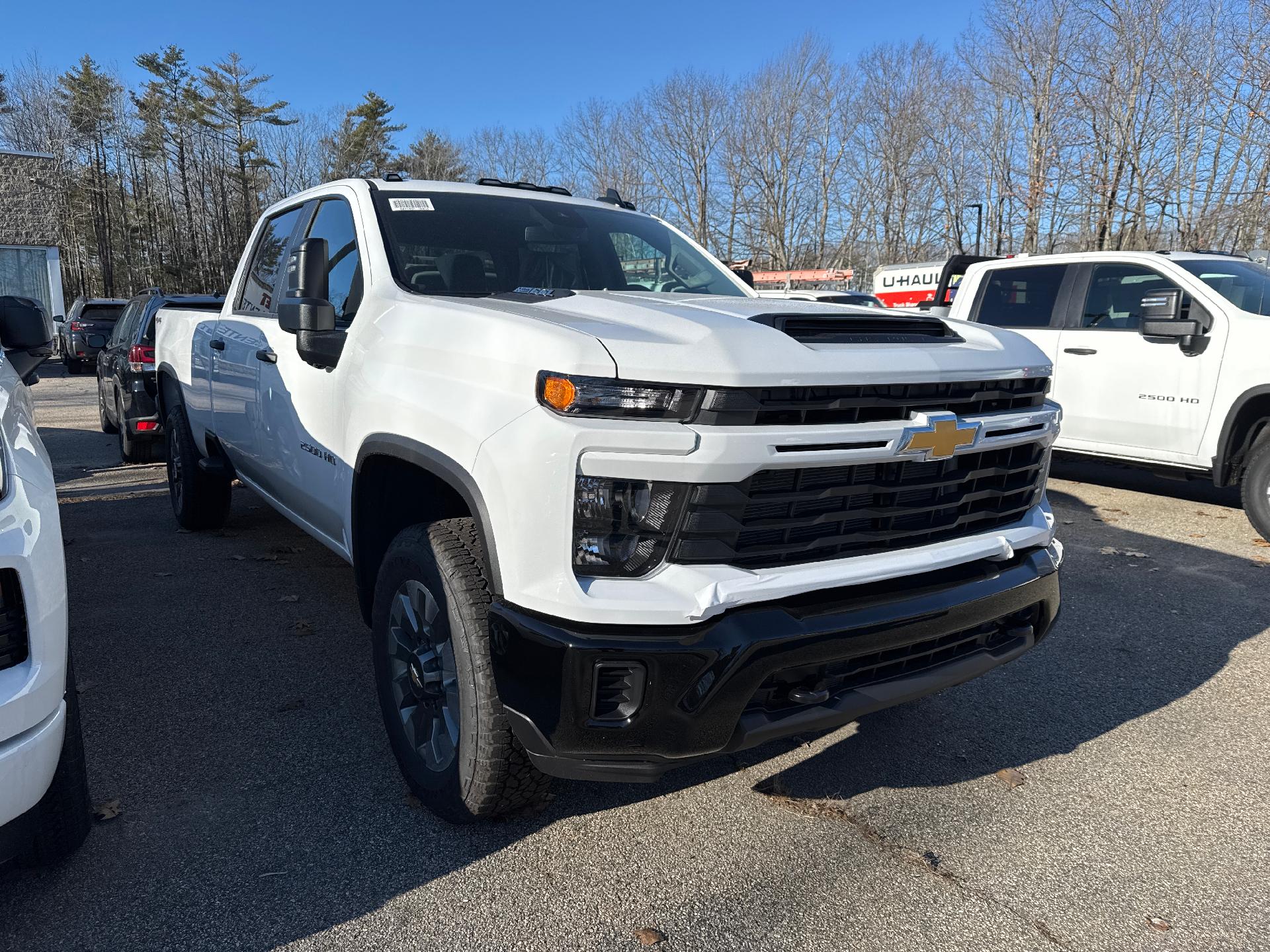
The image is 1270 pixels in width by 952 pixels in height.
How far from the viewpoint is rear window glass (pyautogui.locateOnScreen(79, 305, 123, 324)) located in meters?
21.2

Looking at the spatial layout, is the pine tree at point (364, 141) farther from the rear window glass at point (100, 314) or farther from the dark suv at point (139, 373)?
the dark suv at point (139, 373)

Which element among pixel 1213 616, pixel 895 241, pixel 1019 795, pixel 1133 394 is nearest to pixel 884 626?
pixel 1019 795

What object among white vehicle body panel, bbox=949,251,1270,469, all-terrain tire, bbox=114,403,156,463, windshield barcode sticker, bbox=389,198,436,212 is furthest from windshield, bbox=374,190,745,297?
all-terrain tire, bbox=114,403,156,463

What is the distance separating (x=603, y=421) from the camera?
2.09 meters

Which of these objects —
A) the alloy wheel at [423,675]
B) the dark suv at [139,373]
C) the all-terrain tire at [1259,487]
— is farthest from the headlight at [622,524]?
the dark suv at [139,373]

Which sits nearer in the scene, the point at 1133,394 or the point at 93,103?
the point at 1133,394

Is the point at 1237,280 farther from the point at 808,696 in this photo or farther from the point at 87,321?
the point at 87,321

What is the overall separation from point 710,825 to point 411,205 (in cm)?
255

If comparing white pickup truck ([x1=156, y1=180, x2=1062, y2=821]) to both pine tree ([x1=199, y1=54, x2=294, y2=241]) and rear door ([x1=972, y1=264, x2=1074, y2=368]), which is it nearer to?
rear door ([x1=972, y1=264, x2=1074, y2=368])

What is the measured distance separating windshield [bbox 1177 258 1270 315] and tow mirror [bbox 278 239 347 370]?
20.3 ft

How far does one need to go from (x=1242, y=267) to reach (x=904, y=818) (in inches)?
243

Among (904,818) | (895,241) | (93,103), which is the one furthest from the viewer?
(93,103)

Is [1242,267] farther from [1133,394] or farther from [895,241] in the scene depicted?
[895,241]

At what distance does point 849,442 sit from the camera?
88.6 inches
